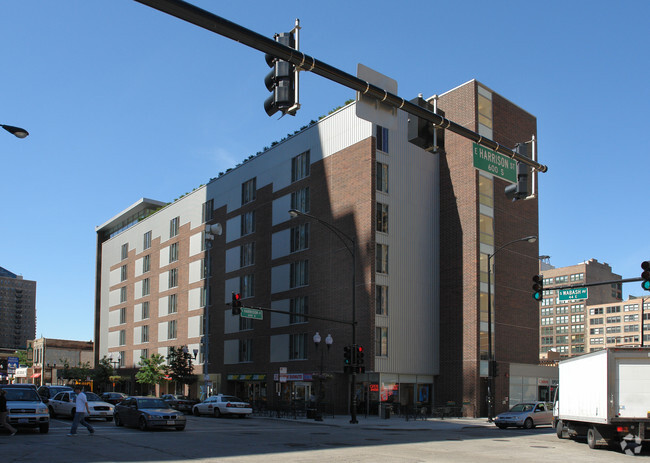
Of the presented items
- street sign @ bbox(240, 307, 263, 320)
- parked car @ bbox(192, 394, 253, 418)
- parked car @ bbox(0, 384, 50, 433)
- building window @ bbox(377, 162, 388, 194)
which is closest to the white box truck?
parked car @ bbox(0, 384, 50, 433)

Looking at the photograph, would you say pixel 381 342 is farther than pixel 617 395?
Yes

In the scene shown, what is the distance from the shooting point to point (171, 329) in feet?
243

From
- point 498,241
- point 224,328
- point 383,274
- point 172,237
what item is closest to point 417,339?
point 383,274

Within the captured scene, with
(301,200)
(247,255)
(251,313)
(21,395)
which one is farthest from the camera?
(247,255)

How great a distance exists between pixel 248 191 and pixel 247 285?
8.98 meters

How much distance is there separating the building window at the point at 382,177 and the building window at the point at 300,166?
26.9 feet

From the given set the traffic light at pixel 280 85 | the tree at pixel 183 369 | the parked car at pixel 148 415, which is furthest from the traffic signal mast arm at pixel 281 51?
the tree at pixel 183 369

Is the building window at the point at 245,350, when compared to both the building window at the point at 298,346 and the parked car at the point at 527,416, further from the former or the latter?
the parked car at the point at 527,416

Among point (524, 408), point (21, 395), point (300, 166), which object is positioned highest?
point (300, 166)

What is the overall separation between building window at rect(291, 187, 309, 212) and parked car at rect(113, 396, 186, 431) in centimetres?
2876

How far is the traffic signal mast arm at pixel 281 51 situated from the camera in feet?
28.0

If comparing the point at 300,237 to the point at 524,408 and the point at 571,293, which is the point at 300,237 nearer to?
the point at 524,408

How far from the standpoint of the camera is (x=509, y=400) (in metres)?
49.4

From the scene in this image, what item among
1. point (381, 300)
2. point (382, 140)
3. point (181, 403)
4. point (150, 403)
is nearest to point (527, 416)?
point (381, 300)
